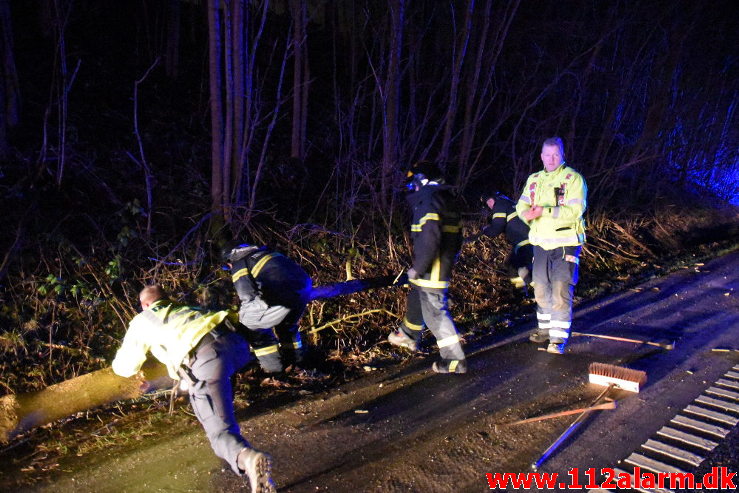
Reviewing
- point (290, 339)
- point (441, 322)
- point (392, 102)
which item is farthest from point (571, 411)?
point (392, 102)

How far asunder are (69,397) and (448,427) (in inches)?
120

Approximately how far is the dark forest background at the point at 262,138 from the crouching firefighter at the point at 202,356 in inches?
71.3

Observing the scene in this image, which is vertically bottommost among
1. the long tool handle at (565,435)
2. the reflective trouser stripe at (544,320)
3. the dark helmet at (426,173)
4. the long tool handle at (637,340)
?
the long tool handle at (637,340)

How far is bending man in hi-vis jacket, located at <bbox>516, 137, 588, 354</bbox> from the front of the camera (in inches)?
176

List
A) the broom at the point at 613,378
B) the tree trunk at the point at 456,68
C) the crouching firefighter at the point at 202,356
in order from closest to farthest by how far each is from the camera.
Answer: the crouching firefighter at the point at 202,356 < the broom at the point at 613,378 < the tree trunk at the point at 456,68

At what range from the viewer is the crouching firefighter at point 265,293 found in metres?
3.95

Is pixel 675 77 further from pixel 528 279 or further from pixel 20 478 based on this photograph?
pixel 20 478

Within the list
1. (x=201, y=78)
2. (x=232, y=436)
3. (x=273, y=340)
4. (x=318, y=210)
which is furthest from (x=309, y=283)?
(x=201, y=78)

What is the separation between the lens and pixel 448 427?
11.2 ft

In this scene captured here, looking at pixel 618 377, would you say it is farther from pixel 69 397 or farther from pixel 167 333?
pixel 69 397

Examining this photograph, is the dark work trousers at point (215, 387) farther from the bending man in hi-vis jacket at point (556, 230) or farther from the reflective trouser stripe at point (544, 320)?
the reflective trouser stripe at point (544, 320)

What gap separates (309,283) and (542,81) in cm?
751

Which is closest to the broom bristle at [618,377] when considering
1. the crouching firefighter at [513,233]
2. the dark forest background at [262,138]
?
the dark forest background at [262,138]

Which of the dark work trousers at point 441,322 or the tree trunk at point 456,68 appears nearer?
the dark work trousers at point 441,322
